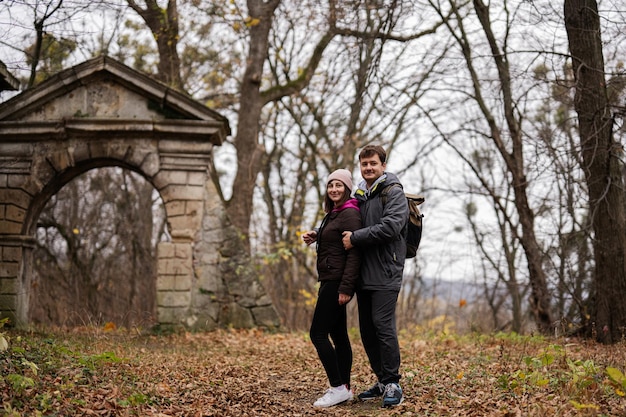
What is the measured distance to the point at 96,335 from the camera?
7.16 metres

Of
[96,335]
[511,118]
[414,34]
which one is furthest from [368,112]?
[96,335]

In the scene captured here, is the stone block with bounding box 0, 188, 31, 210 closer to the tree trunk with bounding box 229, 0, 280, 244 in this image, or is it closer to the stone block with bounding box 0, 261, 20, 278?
the stone block with bounding box 0, 261, 20, 278

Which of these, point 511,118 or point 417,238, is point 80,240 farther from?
point 417,238

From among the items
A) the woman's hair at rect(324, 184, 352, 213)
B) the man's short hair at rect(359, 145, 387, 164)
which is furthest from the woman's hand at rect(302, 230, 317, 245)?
the man's short hair at rect(359, 145, 387, 164)

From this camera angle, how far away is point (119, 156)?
9.27 meters

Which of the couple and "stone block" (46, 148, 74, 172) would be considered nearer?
the couple

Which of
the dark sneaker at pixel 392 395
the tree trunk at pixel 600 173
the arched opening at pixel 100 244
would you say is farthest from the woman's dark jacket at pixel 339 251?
the arched opening at pixel 100 244

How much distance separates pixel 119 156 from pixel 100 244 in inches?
315

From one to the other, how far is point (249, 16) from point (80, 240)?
7532 mm

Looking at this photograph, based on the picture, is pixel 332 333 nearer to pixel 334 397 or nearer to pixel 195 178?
pixel 334 397

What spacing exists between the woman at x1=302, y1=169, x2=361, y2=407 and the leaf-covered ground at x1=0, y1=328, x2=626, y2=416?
0.27m

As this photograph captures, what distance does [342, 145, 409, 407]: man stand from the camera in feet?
14.5

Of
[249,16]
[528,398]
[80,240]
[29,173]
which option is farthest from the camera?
[80,240]

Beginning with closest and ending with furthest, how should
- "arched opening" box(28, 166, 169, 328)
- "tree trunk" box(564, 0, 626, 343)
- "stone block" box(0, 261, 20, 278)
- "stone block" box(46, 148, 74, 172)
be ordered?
1. "tree trunk" box(564, 0, 626, 343)
2. "stone block" box(0, 261, 20, 278)
3. "stone block" box(46, 148, 74, 172)
4. "arched opening" box(28, 166, 169, 328)
